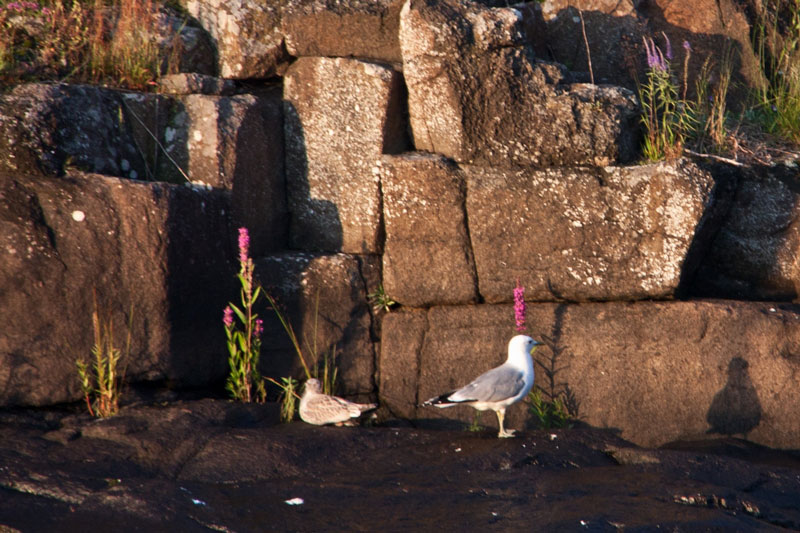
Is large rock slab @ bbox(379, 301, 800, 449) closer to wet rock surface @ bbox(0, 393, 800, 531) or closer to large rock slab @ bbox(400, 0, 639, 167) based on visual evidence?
wet rock surface @ bbox(0, 393, 800, 531)

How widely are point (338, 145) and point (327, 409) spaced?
196cm

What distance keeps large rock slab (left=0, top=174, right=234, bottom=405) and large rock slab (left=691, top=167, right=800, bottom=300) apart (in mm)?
3432

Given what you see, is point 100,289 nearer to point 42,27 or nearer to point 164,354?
point 164,354

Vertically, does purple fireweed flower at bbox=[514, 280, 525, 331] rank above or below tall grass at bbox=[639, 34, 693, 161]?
below

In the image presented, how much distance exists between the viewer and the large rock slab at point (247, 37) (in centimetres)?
629

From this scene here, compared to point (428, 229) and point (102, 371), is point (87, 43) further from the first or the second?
point (428, 229)

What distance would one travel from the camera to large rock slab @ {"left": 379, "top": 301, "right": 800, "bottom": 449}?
5.56 meters

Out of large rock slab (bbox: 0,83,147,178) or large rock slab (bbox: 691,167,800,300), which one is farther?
large rock slab (bbox: 691,167,800,300)

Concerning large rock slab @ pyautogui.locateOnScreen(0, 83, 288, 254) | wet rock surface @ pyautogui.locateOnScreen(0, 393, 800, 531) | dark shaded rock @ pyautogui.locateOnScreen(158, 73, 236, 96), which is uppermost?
dark shaded rock @ pyautogui.locateOnScreen(158, 73, 236, 96)

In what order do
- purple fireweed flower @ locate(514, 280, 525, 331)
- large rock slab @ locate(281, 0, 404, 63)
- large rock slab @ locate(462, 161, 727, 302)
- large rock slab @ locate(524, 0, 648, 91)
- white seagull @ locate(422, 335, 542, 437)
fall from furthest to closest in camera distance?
large rock slab @ locate(524, 0, 648, 91) → large rock slab @ locate(281, 0, 404, 63) → large rock slab @ locate(462, 161, 727, 302) → purple fireweed flower @ locate(514, 280, 525, 331) → white seagull @ locate(422, 335, 542, 437)

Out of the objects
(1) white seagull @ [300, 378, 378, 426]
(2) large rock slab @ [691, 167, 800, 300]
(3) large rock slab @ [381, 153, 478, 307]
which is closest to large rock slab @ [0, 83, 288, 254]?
(3) large rock slab @ [381, 153, 478, 307]

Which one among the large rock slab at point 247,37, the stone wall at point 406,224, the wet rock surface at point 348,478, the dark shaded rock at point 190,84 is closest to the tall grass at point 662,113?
the stone wall at point 406,224

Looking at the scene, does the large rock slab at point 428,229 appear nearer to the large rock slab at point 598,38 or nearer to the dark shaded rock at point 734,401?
the large rock slab at point 598,38

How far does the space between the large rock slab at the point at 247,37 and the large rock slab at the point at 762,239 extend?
10.8 feet
